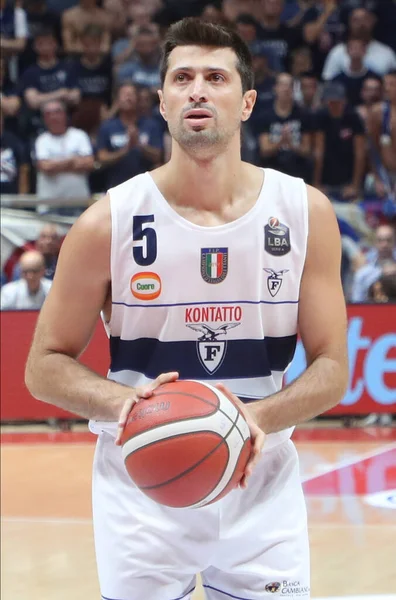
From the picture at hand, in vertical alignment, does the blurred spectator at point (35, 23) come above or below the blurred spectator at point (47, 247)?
above

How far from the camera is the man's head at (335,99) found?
36.6 ft

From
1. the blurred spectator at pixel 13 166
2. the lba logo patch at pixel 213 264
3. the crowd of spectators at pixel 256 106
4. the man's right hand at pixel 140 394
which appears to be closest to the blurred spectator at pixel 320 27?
the crowd of spectators at pixel 256 106

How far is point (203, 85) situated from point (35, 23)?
31.3ft

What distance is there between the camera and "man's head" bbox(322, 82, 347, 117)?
1115 cm

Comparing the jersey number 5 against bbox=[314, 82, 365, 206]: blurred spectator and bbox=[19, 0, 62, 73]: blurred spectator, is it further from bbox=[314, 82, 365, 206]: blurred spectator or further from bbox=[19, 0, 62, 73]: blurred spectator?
bbox=[19, 0, 62, 73]: blurred spectator

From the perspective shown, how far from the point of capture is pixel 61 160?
33.4 ft

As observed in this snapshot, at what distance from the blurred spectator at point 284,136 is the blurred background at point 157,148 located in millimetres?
14

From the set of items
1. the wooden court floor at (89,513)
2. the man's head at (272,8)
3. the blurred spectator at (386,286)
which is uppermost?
the man's head at (272,8)

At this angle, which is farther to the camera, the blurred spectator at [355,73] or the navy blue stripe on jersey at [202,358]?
the blurred spectator at [355,73]

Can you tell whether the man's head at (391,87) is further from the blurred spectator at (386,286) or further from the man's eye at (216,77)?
the man's eye at (216,77)

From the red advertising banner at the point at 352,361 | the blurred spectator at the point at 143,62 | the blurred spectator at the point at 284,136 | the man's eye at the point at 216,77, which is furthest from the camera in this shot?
the blurred spectator at the point at 143,62

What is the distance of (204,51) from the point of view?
2816 mm

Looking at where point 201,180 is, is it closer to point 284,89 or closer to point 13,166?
point 13,166

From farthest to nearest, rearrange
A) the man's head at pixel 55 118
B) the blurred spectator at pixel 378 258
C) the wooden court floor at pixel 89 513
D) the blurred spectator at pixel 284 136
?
the blurred spectator at pixel 284 136, the man's head at pixel 55 118, the blurred spectator at pixel 378 258, the wooden court floor at pixel 89 513
